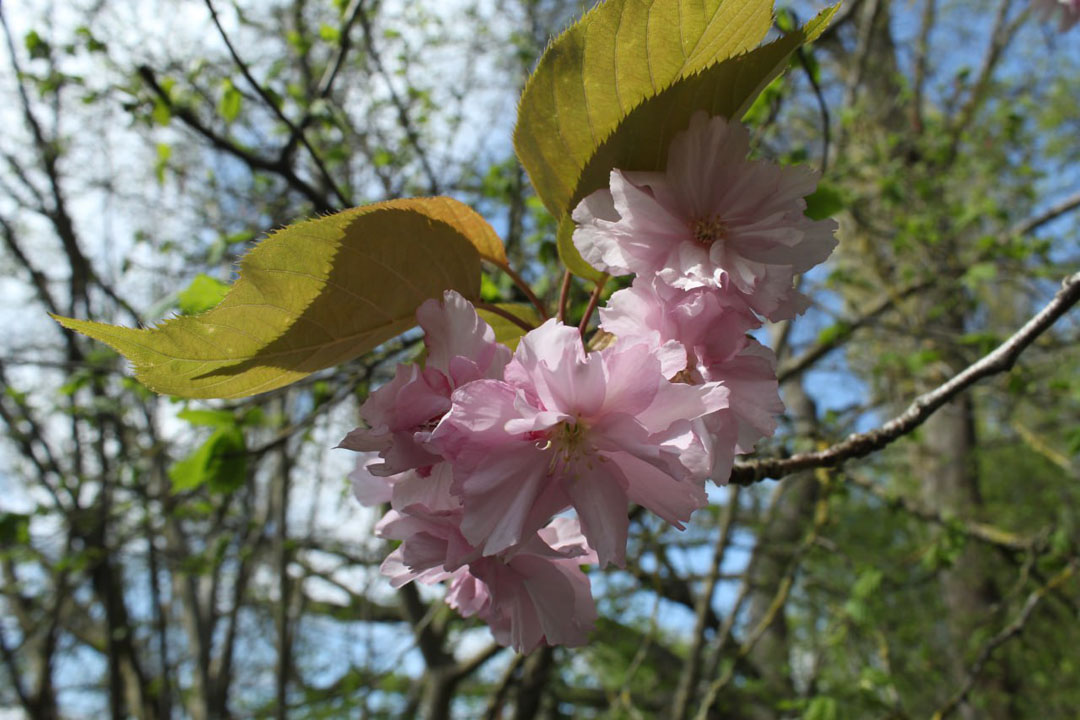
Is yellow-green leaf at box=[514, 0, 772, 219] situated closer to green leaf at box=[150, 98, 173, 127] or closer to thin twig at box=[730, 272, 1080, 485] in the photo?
thin twig at box=[730, 272, 1080, 485]

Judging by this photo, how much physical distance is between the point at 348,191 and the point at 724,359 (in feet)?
10.8

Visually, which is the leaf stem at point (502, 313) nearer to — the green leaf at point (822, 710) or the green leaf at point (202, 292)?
the green leaf at point (202, 292)

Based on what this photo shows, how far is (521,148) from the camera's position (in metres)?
0.78

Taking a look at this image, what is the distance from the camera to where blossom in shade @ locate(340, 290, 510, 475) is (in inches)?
27.5

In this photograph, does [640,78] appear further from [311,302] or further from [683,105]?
[311,302]

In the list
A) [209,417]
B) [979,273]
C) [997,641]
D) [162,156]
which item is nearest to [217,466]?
[209,417]

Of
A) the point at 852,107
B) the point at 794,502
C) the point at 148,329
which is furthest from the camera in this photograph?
the point at 794,502

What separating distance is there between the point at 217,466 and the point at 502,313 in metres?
1.19

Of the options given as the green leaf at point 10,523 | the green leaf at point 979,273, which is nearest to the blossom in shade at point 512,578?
the green leaf at point 10,523

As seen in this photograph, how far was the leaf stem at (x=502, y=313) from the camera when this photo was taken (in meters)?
0.87

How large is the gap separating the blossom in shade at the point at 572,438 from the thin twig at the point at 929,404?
0.33m

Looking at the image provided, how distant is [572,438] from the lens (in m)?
0.70

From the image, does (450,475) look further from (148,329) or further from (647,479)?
(148,329)

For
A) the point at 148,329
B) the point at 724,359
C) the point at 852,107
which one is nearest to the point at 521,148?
the point at 724,359
